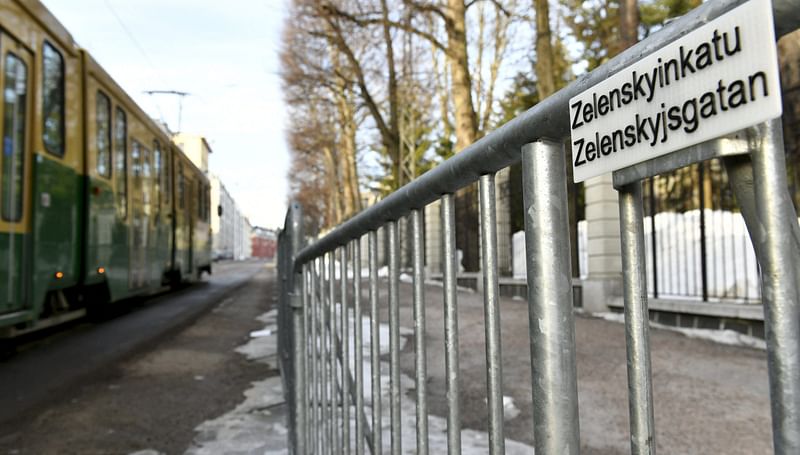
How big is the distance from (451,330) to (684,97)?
70 cm

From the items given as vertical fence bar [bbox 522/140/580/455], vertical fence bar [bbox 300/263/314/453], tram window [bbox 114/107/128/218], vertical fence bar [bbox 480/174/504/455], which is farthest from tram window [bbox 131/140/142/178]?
vertical fence bar [bbox 522/140/580/455]

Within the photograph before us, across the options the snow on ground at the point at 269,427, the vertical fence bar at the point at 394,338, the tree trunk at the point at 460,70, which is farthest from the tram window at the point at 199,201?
the vertical fence bar at the point at 394,338

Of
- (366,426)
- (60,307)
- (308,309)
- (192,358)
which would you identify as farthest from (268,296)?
(366,426)

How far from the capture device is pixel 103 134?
8.84m

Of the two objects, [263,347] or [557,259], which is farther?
[263,347]

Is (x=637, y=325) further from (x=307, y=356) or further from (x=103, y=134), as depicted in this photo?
(x=103, y=134)

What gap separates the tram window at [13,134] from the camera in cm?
600

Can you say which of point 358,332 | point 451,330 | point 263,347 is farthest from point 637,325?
point 263,347

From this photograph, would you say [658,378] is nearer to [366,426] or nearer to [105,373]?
[366,426]

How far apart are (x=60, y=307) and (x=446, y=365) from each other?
821 cm

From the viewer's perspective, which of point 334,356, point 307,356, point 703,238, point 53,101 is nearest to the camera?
point 334,356

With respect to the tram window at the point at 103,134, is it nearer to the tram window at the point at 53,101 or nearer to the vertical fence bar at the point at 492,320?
the tram window at the point at 53,101

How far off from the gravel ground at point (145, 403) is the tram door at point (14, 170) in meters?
1.26

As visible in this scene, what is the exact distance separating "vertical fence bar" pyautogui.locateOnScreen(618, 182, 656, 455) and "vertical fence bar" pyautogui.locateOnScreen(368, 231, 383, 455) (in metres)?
1.04
